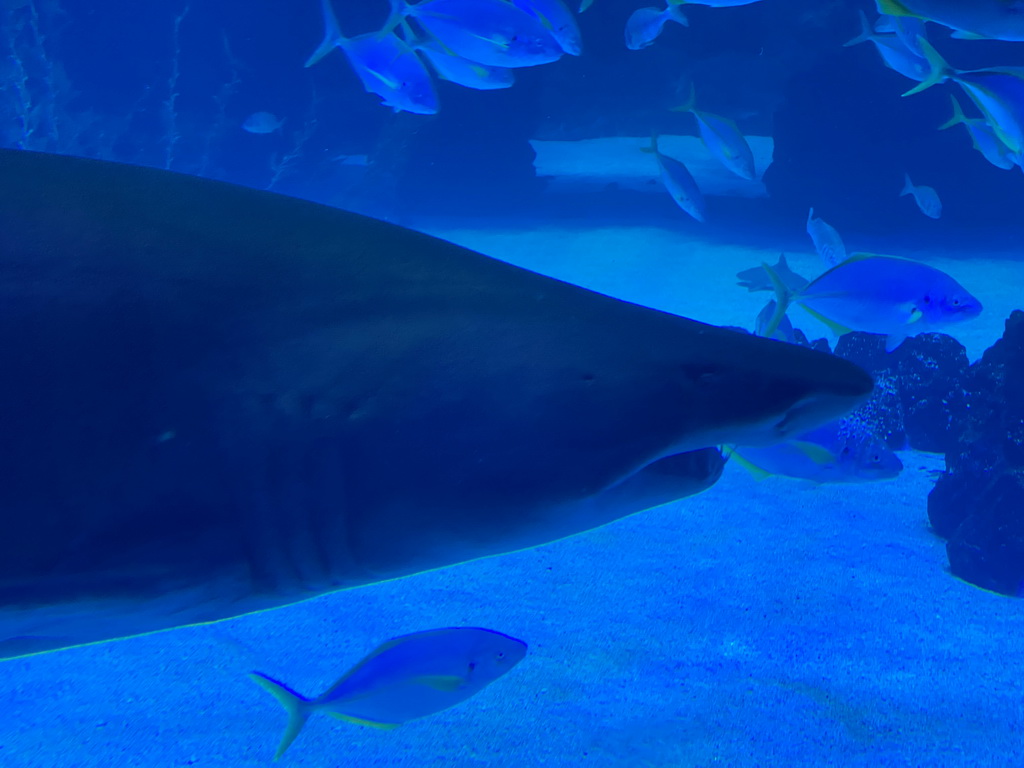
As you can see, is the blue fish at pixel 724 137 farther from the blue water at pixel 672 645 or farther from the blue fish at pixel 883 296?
the blue fish at pixel 883 296

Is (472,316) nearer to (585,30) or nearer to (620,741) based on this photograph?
(620,741)

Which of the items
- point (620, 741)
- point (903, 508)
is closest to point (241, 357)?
point (620, 741)

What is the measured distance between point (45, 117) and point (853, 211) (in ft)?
52.2

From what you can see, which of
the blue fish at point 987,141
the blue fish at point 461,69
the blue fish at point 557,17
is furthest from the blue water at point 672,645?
the blue fish at point 557,17

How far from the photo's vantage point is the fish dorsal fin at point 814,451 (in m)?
3.09

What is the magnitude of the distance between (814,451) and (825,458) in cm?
9

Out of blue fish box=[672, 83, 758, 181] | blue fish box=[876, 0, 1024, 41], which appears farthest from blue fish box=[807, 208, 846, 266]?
blue fish box=[876, 0, 1024, 41]

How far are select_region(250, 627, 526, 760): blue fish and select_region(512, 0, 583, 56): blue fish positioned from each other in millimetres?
4923

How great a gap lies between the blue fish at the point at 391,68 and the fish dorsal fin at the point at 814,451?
15.7ft

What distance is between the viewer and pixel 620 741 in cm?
233

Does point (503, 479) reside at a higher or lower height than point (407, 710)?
higher

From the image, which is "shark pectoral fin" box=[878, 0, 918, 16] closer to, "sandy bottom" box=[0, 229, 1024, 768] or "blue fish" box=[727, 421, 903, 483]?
"blue fish" box=[727, 421, 903, 483]

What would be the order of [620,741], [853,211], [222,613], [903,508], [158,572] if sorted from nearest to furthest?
1. [158,572]
2. [222,613]
3. [620,741]
4. [903,508]
5. [853,211]

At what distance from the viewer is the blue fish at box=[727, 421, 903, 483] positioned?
3.13m
